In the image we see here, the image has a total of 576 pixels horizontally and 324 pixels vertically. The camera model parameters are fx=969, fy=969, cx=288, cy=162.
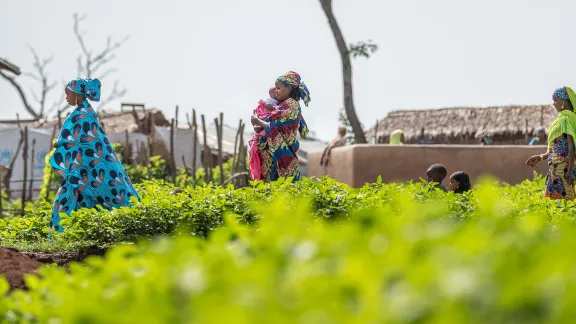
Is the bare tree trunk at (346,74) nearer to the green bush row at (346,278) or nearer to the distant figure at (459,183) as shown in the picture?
the distant figure at (459,183)

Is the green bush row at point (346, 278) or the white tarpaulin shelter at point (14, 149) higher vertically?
the green bush row at point (346, 278)

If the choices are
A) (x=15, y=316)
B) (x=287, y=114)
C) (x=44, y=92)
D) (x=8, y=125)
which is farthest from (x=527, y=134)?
(x=15, y=316)

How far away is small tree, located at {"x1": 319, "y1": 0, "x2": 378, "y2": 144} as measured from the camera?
2055cm

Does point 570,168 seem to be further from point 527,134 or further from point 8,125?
point 527,134

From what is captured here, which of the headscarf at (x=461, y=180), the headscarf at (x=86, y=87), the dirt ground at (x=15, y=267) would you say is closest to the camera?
the dirt ground at (x=15, y=267)

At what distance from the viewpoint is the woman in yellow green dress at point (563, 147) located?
33.6 feet

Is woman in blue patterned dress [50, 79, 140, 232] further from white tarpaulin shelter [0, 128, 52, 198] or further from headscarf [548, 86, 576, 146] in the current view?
white tarpaulin shelter [0, 128, 52, 198]

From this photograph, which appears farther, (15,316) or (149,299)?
(15,316)

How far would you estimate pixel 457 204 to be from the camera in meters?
7.22

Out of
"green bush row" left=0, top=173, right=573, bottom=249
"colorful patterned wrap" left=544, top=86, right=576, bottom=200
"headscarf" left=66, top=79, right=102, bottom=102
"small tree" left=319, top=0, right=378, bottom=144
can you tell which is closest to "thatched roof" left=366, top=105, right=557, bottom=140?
"small tree" left=319, top=0, right=378, bottom=144

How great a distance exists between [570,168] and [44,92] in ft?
119

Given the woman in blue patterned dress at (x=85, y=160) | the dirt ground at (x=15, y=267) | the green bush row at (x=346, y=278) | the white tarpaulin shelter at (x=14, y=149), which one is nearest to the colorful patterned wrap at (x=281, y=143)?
the woman in blue patterned dress at (x=85, y=160)

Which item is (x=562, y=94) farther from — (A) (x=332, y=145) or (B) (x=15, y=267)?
(B) (x=15, y=267)

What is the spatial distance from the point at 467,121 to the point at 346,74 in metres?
15.6
